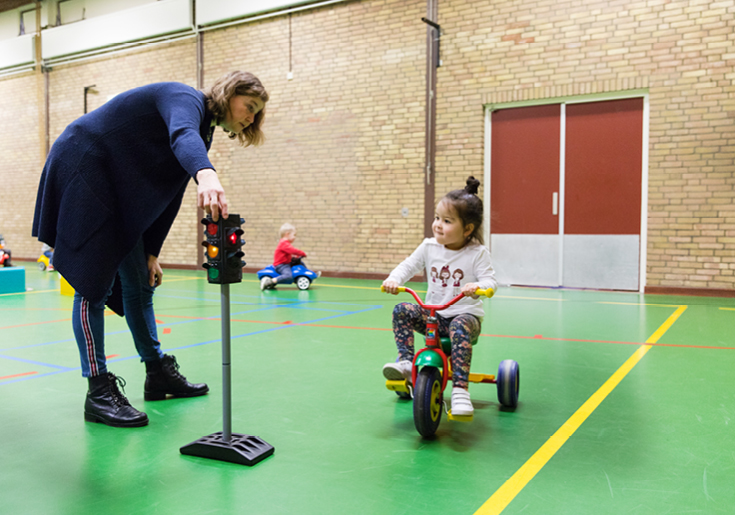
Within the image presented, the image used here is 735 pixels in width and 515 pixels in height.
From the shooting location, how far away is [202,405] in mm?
3176

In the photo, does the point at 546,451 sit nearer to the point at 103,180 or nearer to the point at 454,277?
the point at 454,277

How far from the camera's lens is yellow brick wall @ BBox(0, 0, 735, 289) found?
888 cm

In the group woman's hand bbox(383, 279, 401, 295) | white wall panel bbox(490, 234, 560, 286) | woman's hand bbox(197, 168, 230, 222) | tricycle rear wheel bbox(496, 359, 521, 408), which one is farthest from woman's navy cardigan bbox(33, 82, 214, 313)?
white wall panel bbox(490, 234, 560, 286)

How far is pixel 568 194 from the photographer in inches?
393

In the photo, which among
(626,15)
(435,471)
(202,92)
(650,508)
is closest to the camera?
(650,508)

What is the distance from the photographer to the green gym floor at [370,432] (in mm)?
2037

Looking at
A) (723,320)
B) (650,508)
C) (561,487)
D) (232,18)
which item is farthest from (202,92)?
(232,18)

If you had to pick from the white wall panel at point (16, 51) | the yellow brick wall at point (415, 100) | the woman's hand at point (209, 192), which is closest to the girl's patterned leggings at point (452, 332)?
the woman's hand at point (209, 192)

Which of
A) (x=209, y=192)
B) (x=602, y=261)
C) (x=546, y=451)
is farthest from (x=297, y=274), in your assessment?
(x=209, y=192)

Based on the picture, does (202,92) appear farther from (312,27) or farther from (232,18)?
(232,18)

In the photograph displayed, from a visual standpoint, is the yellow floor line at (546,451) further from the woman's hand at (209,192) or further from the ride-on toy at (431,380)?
the woman's hand at (209,192)

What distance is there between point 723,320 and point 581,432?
14.7ft

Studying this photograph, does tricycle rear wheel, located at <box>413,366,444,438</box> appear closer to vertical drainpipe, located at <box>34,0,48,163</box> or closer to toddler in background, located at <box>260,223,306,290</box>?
toddler in background, located at <box>260,223,306,290</box>

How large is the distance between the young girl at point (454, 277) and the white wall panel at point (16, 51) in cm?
1685
